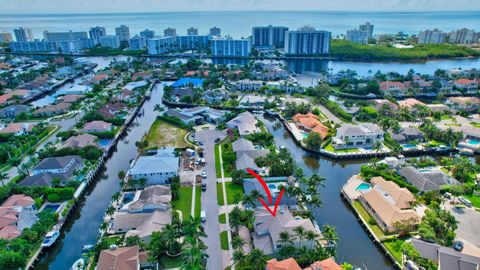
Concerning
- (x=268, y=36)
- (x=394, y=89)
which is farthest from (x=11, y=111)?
(x=268, y=36)

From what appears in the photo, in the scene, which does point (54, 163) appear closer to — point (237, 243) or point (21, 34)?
point (237, 243)

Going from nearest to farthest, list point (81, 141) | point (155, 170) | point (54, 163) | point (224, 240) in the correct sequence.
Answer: point (224, 240) < point (155, 170) < point (54, 163) < point (81, 141)

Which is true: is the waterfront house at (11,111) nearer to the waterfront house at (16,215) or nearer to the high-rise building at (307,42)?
the waterfront house at (16,215)

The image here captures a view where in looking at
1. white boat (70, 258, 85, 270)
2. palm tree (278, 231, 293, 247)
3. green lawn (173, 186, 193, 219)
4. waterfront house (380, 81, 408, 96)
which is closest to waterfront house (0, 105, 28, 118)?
green lawn (173, 186, 193, 219)

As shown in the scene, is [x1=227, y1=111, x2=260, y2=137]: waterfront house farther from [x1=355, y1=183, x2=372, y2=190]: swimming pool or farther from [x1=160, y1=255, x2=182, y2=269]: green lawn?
[x1=160, y1=255, x2=182, y2=269]: green lawn

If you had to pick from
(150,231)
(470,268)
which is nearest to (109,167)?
(150,231)

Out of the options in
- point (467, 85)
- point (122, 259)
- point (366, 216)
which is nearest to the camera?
point (122, 259)

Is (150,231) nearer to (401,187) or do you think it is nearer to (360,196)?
(360,196)
